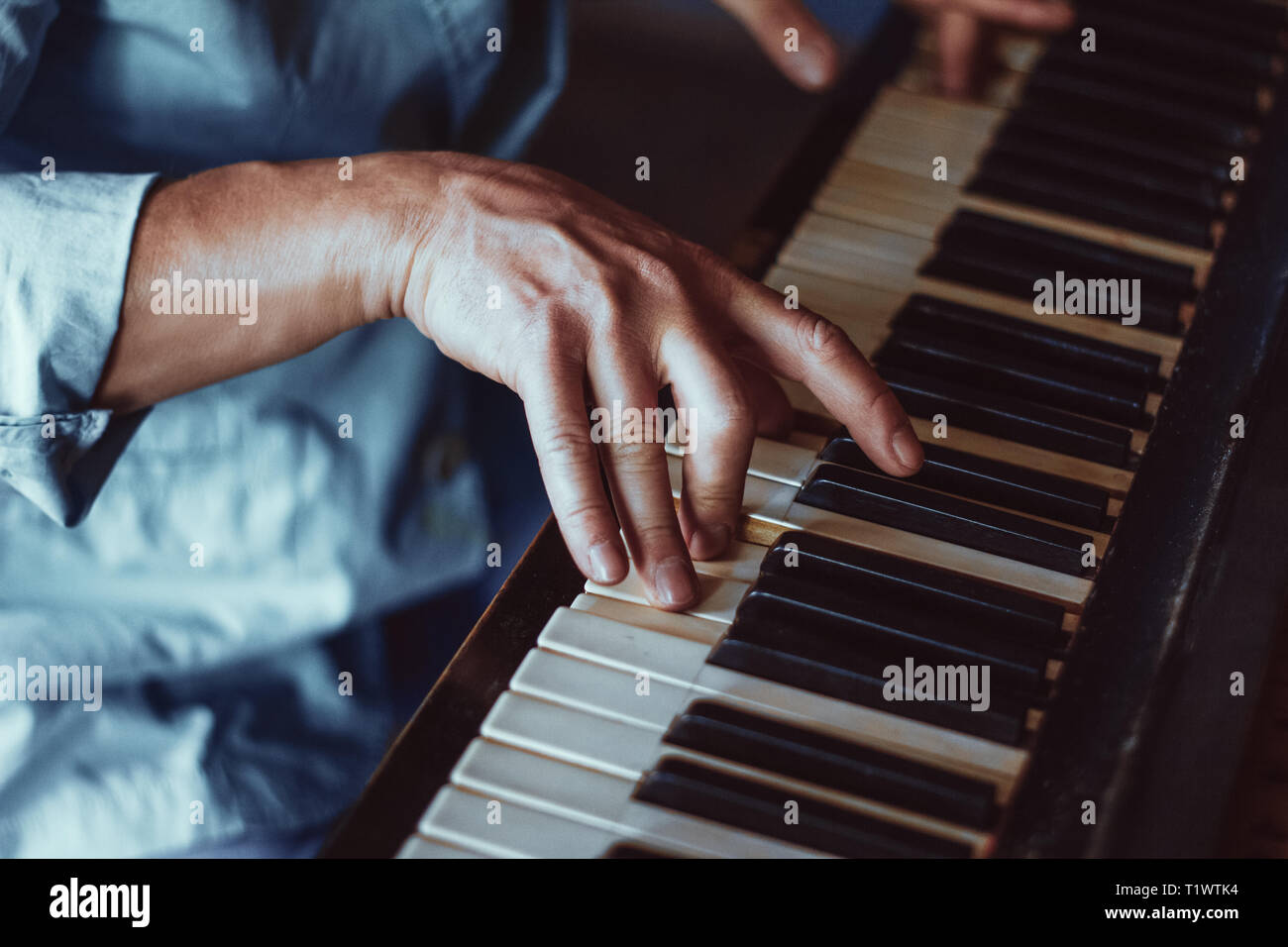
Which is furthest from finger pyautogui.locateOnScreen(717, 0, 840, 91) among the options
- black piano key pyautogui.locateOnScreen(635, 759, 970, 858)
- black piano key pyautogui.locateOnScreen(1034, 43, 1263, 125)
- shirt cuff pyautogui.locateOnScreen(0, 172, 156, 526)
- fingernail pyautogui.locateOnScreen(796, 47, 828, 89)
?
black piano key pyautogui.locateOnScreen(635, 759, 970, 858)

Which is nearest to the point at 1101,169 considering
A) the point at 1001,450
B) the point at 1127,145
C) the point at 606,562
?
the point at 1127,145

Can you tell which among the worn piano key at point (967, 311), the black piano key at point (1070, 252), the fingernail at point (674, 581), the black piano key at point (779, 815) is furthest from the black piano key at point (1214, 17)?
the black piano key at point (779, 815)

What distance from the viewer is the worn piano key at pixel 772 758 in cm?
72

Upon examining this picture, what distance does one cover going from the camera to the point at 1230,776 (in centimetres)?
70

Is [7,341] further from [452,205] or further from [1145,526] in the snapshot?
[1145,526]

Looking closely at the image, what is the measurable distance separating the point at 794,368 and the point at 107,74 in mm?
687

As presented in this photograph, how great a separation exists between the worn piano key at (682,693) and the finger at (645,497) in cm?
4

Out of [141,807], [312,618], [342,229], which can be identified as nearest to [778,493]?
[342,229]

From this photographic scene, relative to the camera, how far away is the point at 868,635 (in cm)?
81

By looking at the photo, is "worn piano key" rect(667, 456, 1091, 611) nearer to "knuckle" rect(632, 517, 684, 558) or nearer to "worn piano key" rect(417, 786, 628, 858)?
"knuckle" rect(632, 517, 684, 558)

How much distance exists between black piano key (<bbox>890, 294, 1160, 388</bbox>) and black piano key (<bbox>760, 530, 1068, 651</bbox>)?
315 mm

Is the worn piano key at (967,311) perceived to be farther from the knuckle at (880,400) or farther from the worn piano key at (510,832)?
the worn piano key at (510,832)

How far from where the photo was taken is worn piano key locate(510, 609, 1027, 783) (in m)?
0.75

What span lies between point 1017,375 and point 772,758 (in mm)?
484
